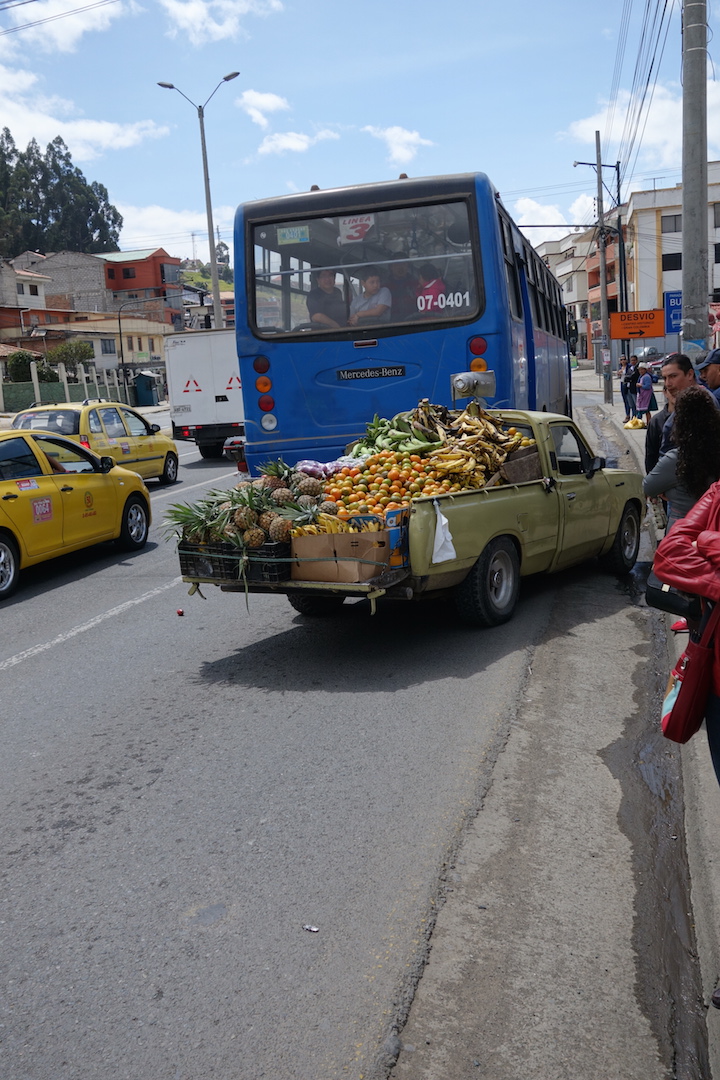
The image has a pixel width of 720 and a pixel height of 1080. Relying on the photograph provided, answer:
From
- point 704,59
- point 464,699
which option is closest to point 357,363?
point 464,699

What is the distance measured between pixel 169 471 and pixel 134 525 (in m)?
7.03

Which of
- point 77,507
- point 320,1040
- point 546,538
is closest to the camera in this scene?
point 320,1040

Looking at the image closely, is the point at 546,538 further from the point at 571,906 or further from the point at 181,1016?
the point at 181,1016

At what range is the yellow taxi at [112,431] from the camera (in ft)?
53.4

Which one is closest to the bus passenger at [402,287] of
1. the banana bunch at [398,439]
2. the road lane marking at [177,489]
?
the banana bunch at [398,439]

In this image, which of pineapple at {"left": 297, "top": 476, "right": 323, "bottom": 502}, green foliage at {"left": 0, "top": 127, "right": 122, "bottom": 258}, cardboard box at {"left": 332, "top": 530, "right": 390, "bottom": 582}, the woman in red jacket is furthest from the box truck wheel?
green foliage at {"left": 0, "top": 127, "right": 122, "bottom": 258}

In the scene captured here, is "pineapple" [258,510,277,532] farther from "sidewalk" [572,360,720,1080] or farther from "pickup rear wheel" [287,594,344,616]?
"sidewalk" [572,360,720,1080]

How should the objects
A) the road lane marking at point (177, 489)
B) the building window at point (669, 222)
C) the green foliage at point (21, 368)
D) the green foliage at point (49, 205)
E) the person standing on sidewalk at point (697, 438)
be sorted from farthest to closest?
the green foliage at point (49, 205) → the building window at point (669, 222) → the green foliage at point (21, 368) → the road lane marking at point (177, 489) → the person standing on sidewalk at point (697, 438)

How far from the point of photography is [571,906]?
3.73 meters

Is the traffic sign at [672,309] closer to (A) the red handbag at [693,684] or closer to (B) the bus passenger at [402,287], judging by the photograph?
(B) the bus passenger at [402,287]

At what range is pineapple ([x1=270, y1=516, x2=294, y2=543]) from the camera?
677cm

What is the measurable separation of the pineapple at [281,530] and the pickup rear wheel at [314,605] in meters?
1.54

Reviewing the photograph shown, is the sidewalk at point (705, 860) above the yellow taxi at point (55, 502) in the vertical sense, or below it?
below

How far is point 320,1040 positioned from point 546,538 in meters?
5.66
